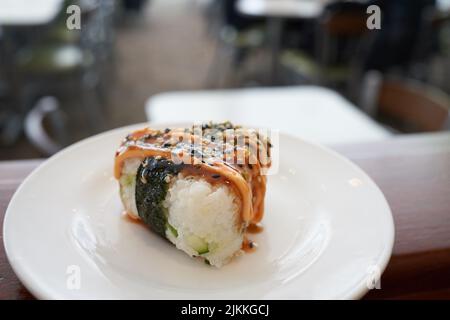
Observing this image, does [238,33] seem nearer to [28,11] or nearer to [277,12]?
[277,12]

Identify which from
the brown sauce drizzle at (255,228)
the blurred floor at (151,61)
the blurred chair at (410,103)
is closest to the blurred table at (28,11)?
the blurred floor at (151,61)

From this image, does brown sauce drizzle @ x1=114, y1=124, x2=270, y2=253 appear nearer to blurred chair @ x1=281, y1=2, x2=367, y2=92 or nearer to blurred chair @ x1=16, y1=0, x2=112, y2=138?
blurred chair @ x1=16, y1=0, x2=112, y2=138

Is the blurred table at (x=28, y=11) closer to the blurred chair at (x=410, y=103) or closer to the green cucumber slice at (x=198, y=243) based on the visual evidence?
the blurred chair at (x=410, y=103)

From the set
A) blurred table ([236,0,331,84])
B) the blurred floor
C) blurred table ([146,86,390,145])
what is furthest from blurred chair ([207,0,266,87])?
blurred table ([146,86,390,145])

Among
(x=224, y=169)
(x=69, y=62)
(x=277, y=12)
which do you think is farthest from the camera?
(x=277, y=12)

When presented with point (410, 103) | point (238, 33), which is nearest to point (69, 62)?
point (238, 33)
